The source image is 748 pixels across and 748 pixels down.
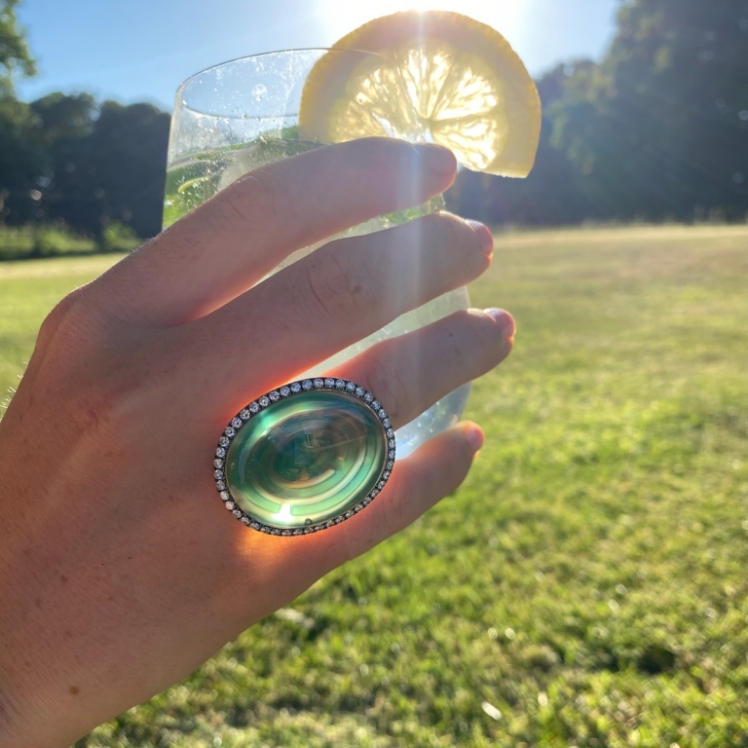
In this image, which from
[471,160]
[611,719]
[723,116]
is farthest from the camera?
[723,116]

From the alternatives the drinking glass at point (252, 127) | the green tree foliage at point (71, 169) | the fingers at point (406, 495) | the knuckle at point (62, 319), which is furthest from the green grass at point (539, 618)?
the green tree foliage at point (71, 169)

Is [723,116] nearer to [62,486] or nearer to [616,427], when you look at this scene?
[616,427]

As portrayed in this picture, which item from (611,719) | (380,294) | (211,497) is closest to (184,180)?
(380,294)

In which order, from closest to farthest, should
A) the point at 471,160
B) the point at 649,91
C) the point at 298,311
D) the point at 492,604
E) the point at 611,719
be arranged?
the point at 298,311 < the point at 471,160 < the point at 611,719 < the point at 492,604 < the point at 649,91

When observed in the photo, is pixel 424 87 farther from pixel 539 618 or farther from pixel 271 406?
pixel 539 618

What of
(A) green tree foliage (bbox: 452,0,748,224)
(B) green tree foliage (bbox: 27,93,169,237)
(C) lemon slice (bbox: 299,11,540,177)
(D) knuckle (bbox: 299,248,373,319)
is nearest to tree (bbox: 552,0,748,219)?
(A) green tree foliage (bbox: 452,0,748,224)

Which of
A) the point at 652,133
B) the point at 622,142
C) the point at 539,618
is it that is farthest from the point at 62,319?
the point at 622,142

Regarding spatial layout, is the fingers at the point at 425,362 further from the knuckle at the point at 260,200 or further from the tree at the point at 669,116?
the tree at the point at 669,116
